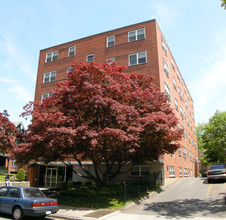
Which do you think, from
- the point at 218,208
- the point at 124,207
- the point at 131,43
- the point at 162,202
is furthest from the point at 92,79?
the point at 131,43

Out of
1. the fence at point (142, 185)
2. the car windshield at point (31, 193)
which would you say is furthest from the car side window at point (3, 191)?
the fence at point (142, 185)

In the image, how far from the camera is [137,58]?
2384 cm

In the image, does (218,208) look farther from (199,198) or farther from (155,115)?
(155,115)

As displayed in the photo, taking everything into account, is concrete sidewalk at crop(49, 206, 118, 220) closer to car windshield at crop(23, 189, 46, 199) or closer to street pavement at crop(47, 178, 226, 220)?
street pavement at crop(47, 178, 226, 220)

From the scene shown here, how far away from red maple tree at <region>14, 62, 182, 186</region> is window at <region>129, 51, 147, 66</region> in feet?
28.1

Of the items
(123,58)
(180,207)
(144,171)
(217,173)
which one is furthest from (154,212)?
(123,58)

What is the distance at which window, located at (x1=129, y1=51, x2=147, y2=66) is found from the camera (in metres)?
23.5

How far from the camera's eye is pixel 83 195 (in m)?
15.0

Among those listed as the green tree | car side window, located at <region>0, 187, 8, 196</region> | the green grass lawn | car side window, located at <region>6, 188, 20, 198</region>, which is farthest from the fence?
the green tree

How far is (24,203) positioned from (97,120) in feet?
20.6

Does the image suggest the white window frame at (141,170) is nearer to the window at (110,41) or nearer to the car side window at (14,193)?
the car side window at (14,193)

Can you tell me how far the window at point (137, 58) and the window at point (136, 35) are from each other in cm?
210

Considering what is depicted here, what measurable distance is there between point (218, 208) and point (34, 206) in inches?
341

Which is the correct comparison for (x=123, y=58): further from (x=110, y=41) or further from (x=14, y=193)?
(x=14, y=193)
